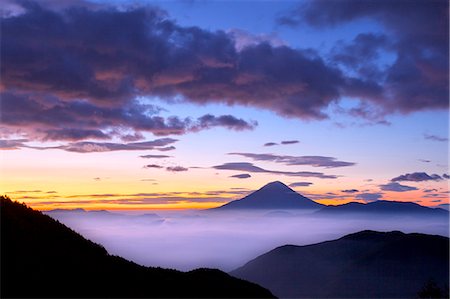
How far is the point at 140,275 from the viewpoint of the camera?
155 feet

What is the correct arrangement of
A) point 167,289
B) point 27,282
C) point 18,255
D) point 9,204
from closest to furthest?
point 27,282 < point 18,255 < point 167,289 < point 9,204

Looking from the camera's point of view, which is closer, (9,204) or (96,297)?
(96,297)

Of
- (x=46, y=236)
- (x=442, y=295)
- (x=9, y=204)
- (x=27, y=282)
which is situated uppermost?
(x=9, y=204)

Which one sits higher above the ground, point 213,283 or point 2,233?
point 2,233

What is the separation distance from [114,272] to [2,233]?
10414mm

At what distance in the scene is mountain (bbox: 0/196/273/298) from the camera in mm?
37438

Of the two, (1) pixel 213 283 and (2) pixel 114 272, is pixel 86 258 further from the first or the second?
(1) pixel 213 283

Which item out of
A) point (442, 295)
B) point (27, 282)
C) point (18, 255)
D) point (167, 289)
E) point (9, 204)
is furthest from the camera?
point (442, 295)

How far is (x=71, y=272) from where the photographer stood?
4100 cm

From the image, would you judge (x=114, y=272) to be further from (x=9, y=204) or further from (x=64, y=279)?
(x=9, y=204)

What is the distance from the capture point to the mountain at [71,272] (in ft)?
123

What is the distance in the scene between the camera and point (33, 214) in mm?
51688

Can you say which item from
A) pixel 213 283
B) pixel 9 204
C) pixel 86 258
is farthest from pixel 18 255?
pixel 213 283

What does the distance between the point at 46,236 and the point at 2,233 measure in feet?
15.5
